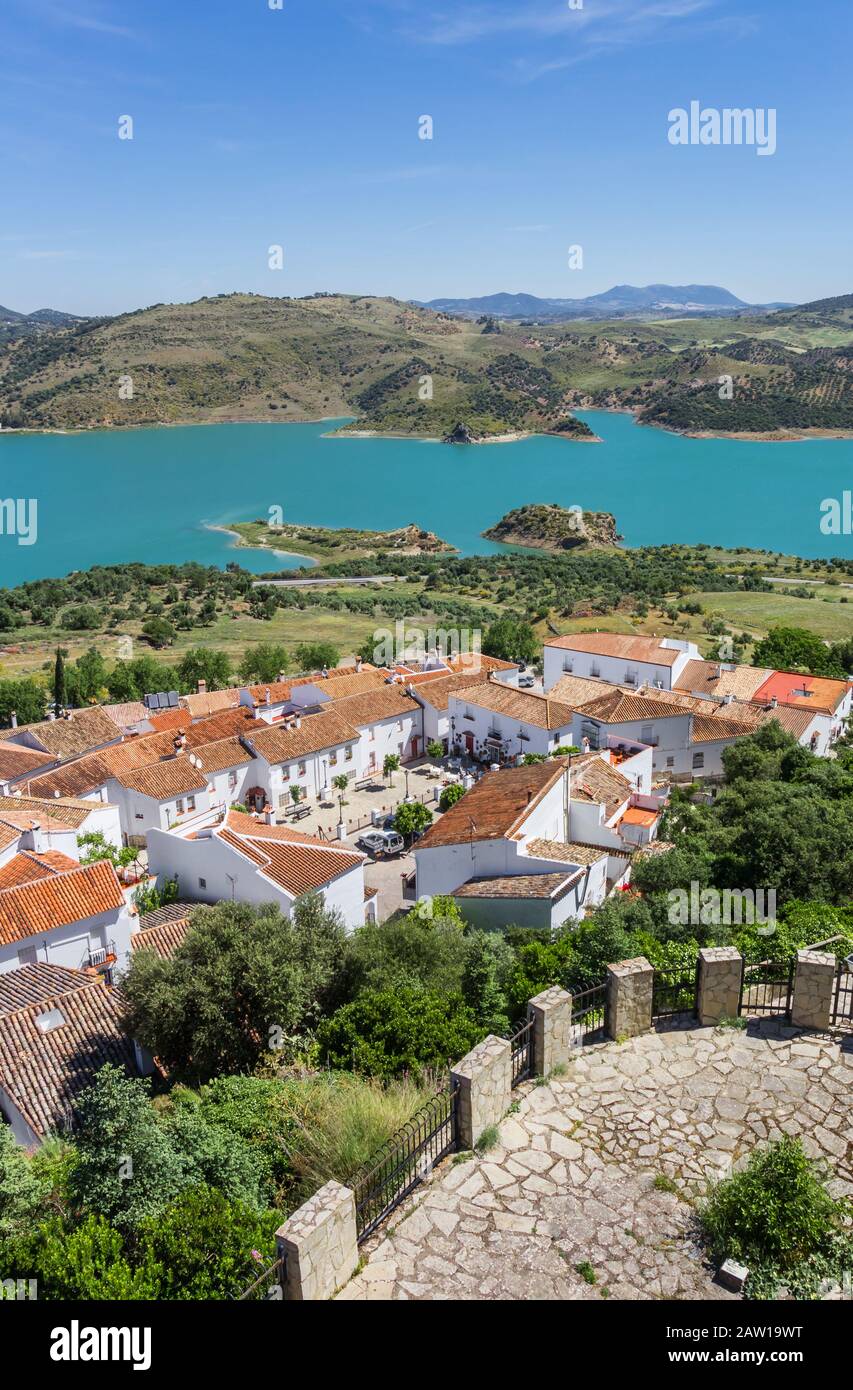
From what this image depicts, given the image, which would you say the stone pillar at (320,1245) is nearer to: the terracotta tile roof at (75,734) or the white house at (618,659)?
the terracotta tile roof at (75,734)

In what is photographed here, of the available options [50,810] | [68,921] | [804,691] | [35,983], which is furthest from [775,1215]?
[804,691]

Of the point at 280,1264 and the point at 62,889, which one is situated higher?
the point at 280,1264

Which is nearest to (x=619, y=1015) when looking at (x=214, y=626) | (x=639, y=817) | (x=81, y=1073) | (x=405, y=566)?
(x=81, y=1073)

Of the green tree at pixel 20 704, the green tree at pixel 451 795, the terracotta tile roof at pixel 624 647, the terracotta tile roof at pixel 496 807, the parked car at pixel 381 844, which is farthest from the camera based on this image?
the green tree at pixel 20 704

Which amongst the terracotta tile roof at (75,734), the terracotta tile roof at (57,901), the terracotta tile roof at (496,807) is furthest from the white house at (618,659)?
the terracotta tile roof at (57,901)

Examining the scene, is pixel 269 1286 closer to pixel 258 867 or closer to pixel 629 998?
pixel 629 998
